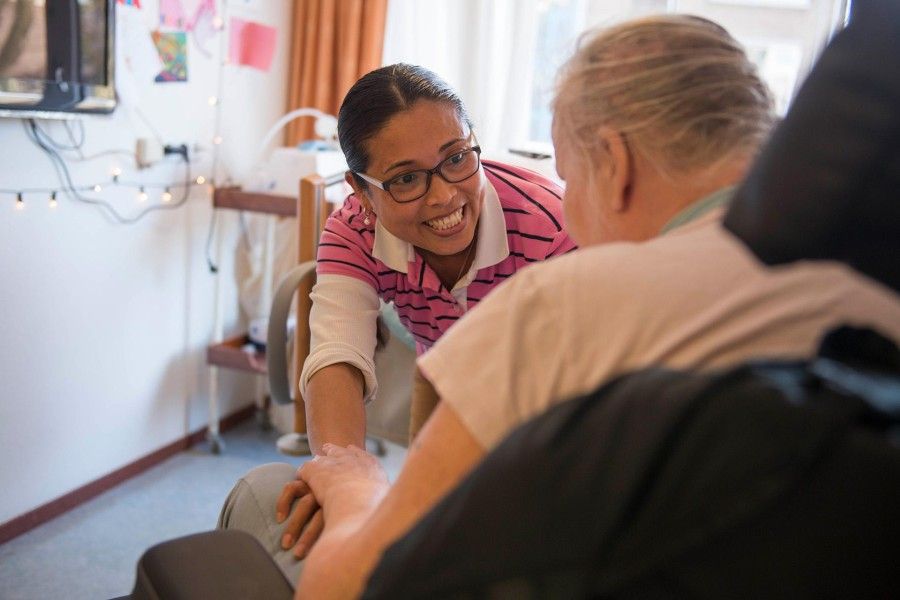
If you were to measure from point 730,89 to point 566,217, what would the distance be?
23 cm

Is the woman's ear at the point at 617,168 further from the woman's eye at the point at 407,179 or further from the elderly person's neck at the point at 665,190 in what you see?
the woman's eye at the point at 407,179

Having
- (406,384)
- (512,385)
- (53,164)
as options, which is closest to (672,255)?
(512,385)

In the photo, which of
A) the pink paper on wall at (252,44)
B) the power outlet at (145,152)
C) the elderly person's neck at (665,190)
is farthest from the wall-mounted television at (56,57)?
the elderly person's neck at (665,190)

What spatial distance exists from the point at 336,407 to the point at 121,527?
1.44 meters

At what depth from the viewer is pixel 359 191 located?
5.26ft

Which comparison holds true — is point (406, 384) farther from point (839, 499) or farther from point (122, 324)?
point (839, 499)

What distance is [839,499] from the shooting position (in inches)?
21.6

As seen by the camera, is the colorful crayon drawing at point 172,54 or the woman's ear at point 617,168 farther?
the colorful crayon drawing at point 172,54

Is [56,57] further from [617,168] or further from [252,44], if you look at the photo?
[617,168]

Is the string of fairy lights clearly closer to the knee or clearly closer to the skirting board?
the skirting board

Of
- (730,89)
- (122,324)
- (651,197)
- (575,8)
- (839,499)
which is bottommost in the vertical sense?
(122,324)

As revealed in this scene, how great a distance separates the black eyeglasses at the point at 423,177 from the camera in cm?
150

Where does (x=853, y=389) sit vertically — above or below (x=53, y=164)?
above

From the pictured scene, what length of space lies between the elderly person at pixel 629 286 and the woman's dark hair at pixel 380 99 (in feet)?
1.76
